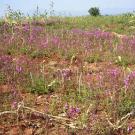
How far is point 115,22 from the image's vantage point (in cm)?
2027

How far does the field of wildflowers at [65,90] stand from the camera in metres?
5.77

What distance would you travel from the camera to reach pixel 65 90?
7.20 meters

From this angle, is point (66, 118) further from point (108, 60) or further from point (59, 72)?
point (108, 60)

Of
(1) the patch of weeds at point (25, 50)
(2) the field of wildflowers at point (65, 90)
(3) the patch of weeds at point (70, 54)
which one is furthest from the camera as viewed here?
(1) the patch of weeds at point (25, 50)

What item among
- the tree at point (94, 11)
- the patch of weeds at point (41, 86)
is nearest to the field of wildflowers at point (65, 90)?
the patch of weeds at point (41, 86)

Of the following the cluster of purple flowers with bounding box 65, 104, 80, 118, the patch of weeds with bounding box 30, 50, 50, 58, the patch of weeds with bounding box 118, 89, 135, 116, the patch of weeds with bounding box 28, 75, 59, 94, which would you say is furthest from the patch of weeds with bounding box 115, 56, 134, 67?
the cluster of purple flowers with bounding box 65, 104, 80, 118

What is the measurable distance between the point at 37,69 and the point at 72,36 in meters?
4.80

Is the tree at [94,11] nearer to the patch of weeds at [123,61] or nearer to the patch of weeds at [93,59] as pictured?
the patch of weeds at [93,59]

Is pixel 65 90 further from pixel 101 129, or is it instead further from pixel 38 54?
pixel 38 54

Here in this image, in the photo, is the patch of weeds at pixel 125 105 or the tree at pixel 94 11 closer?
the patch of weeds at pixel 125 105

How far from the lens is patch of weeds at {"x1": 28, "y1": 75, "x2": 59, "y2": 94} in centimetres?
721

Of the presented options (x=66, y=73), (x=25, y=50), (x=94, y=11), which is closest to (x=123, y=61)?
(x=66, y=73)

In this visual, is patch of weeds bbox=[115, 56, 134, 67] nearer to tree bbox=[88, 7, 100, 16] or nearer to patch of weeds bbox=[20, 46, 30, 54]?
patch of weeds bbox=[20, 46, 30, 54]

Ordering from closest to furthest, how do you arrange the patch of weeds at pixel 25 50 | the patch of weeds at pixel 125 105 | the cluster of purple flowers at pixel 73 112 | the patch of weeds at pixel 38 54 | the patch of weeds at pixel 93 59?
the cluster of purple flowers at pixel 73 112
the patch of weeds at pixel 125 105
the patch of weeds at pixel 93 59
the patch of weeds at pixel 38 54
the patch of weeds at pixel 25 50
